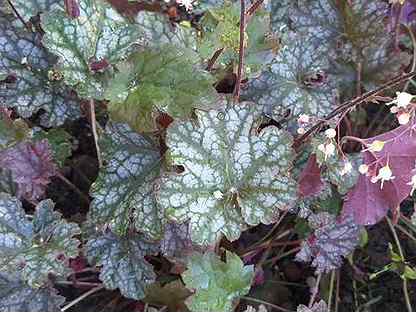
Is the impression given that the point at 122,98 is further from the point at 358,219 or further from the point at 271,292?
the point at 271,292

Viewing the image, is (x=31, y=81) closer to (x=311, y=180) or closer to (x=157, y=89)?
(x=157, y=89)

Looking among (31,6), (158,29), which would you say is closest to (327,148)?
(158,29)

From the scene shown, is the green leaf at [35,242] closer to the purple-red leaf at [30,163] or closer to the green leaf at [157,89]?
the purple-red leaf at [30,163]

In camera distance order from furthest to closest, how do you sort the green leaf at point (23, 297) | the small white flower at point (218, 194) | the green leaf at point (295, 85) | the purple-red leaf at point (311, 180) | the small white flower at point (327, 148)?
the green leaf at point (295, 85), the green leaf at point (23, 297), the purple-red leaf at point (311, 180), the small white flower at point (218, 194), the small white flower at point (327, 148)

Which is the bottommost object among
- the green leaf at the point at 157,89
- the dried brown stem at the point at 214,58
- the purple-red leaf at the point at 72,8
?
the green leaf at the point at 157,89

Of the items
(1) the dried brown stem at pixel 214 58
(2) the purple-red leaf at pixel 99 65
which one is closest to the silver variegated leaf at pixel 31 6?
(2) the purple-red leaf at pixel 99 65

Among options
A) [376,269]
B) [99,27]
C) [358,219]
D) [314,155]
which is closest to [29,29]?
[99,27]
